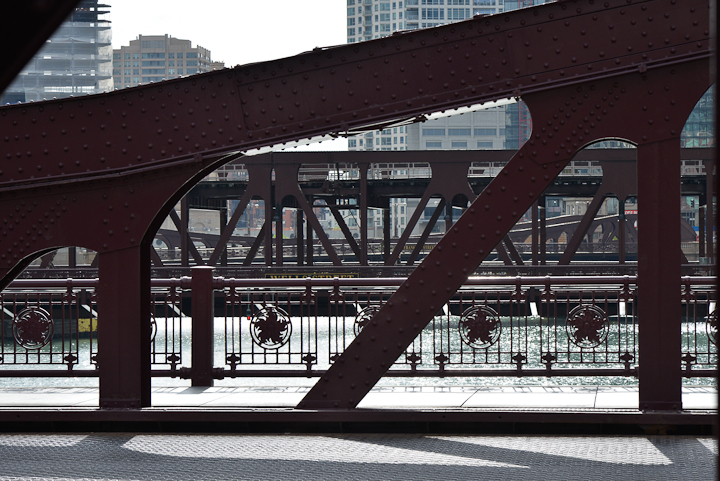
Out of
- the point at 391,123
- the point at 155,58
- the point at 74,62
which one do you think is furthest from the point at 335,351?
the point at 155,58

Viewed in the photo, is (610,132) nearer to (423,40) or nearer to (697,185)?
(423,40)

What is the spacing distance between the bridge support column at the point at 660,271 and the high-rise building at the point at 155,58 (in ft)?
627

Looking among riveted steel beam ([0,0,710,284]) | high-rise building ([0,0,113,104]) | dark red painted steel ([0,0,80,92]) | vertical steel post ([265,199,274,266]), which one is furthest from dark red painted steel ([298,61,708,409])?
high-rise building ([0,0,113,104])

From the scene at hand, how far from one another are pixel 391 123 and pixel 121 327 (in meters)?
2.73

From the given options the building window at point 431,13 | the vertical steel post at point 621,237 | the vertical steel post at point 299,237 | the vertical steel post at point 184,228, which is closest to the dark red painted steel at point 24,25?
the vertical steel post at point 621,237

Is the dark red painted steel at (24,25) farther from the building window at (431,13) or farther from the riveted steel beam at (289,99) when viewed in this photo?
the building window at (431,13)

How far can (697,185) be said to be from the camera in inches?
1506

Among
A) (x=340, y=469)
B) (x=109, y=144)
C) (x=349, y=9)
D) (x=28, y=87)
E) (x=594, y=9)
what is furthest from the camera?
(x=349, y=9)

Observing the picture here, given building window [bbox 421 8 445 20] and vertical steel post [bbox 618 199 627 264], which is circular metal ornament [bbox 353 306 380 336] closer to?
vertical steel post [bbox 618 199 627 264]

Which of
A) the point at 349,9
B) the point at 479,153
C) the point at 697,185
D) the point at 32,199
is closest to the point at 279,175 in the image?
the point at 479,153

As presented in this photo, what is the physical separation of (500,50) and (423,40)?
587mm

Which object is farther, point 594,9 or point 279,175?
point 279,175

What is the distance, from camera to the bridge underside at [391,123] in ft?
17.3

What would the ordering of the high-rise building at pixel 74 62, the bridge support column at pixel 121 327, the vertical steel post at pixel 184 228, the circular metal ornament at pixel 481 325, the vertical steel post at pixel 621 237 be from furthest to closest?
the high-rise building at pixel 74 62, the vertical steel post at pixel 184 228, the vertical steel post at pixel 621 237, the circular metal ornament at pixel 481 325, the bridge support column at pixel 121 327
